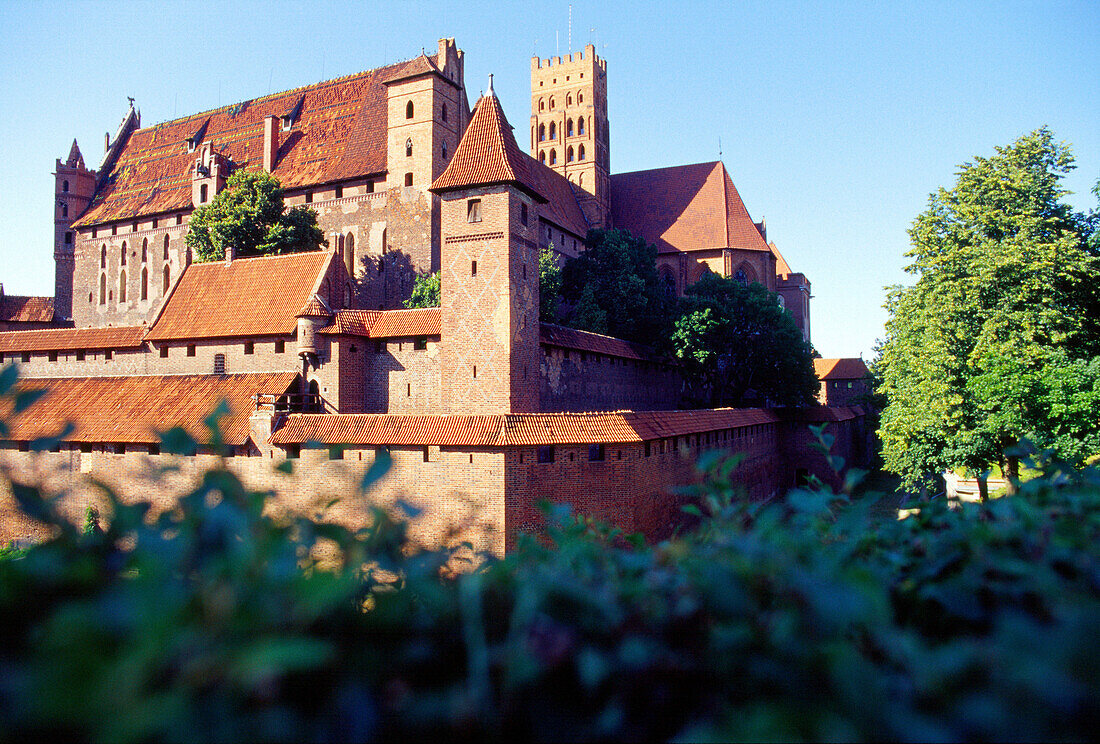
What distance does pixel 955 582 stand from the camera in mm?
2447

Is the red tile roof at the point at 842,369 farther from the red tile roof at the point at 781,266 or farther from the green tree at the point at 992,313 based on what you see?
the green tree at the point at 992,313

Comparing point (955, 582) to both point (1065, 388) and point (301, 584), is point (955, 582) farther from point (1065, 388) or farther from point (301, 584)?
point (1065, 388)

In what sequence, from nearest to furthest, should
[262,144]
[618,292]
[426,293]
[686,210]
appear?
[426,293]
[618,292]
[262,144]
[686,210]

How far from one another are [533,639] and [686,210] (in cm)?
4496

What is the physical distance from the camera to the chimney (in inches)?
1475

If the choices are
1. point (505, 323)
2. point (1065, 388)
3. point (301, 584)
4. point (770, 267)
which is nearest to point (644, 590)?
point (301, 584)

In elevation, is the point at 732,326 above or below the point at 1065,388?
above

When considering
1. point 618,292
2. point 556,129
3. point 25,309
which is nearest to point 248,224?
point 618,292

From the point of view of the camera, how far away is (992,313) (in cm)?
2039

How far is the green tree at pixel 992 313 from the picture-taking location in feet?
62.6

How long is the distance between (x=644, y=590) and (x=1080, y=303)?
25.1 m

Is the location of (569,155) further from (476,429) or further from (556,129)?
(476,429)

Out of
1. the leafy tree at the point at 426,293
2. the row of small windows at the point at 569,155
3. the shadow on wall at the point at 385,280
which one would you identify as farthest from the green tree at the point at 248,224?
the row of small windows at the point at 569,155

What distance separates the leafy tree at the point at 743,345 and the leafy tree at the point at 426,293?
1028 cm
